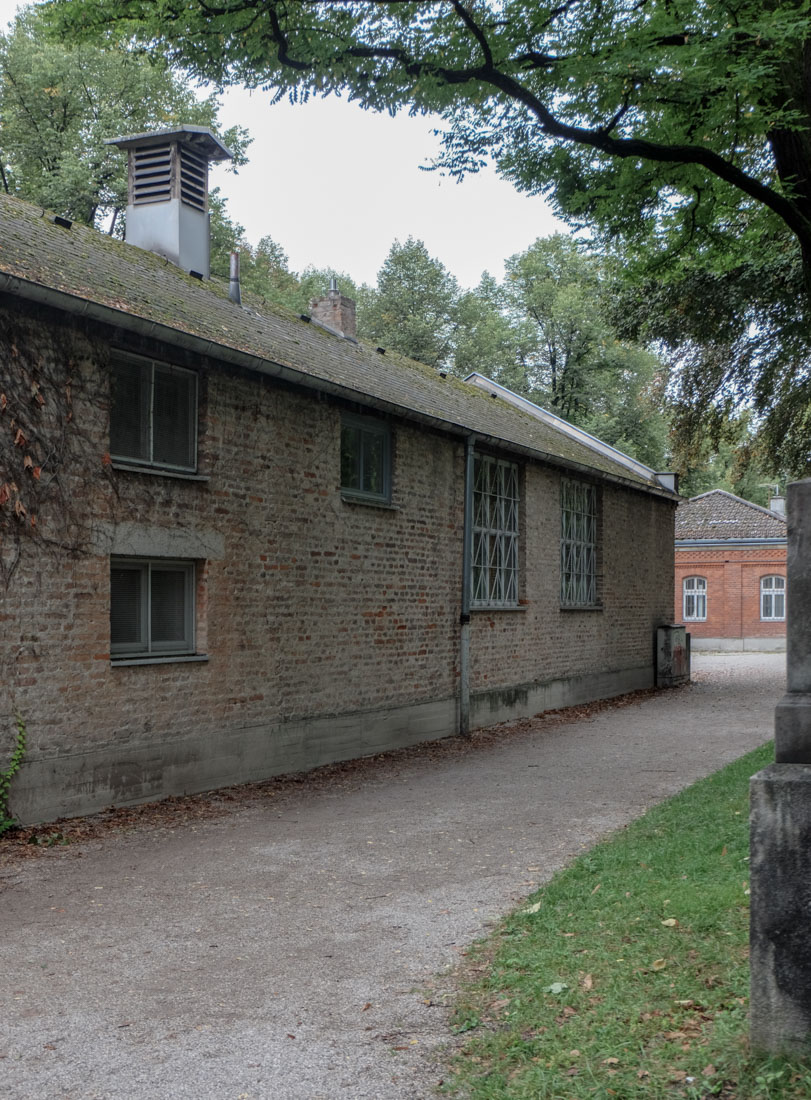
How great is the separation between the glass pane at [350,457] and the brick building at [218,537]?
0.15 feet

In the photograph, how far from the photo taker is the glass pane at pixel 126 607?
959cm

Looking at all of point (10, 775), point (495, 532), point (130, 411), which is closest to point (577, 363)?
point (495, 532)

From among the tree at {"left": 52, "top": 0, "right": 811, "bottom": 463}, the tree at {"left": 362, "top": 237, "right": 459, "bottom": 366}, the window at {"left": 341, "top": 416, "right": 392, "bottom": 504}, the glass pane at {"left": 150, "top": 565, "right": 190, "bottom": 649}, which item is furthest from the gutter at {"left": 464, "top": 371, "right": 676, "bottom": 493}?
the tree at {"left": 362, "top": 237, "right": 459, "bottom": 366}

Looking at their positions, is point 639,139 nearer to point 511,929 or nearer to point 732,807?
point 732,807

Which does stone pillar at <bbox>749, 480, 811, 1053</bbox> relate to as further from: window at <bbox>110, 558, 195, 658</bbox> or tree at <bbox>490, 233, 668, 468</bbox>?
tree at <bbox>490, 233, 668, 468</bbox>

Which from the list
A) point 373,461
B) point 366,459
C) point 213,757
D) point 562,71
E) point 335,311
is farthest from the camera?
point 335,311

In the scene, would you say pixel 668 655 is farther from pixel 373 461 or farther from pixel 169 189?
pixel 169 189

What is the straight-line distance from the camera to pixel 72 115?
29.3 meters

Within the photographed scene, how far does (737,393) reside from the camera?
20.9 metres

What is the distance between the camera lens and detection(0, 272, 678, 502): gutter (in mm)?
8167

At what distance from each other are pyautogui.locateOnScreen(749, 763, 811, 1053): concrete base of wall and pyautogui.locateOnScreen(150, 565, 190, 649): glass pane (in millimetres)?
7203

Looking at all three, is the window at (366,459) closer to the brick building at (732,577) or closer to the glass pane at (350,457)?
the glass pane at (350,457)

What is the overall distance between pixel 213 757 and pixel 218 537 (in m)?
2.15

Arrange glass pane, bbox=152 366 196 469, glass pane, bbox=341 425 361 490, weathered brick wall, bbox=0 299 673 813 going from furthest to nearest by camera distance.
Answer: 1. glass pane, bbox=341 425 361 490
2. glass pane, bbox=152 366 196 469
3. weathered brick wall, bbox=0 299 673 813
